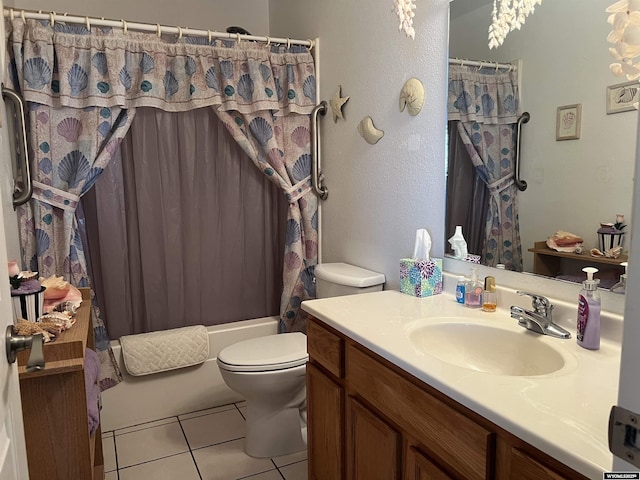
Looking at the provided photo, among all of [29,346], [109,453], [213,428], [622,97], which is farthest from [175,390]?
[622,97]

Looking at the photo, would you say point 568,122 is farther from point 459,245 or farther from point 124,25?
point 124,25

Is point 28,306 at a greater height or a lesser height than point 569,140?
lesser

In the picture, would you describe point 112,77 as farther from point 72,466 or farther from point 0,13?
point 72,466

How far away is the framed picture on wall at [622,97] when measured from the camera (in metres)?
1.20

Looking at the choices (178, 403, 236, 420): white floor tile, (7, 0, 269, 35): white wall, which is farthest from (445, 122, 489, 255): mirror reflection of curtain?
(7, 0, 269, 35): white wall

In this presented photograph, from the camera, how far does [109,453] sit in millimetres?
2264

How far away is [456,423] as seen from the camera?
40.8 inches

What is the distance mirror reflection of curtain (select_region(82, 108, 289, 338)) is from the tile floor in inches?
20.1

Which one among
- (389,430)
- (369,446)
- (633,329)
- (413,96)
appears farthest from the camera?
(413,96)

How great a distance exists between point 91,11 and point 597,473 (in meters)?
3.15

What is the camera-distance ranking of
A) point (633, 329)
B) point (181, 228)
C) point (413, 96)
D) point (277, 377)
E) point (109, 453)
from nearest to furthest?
1. point (633, 329)
2. point (413, 96)
3. point (277, 377)
4. point (109, 453)
5. point (181, 228)

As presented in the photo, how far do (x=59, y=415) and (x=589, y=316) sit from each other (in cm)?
151

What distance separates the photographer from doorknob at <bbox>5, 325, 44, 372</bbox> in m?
0.93

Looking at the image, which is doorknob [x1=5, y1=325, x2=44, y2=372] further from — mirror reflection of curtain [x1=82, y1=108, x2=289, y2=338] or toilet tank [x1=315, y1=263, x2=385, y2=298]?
mirror reflection of curtain [x1=82, y1=108, x2=289, y2=338]
